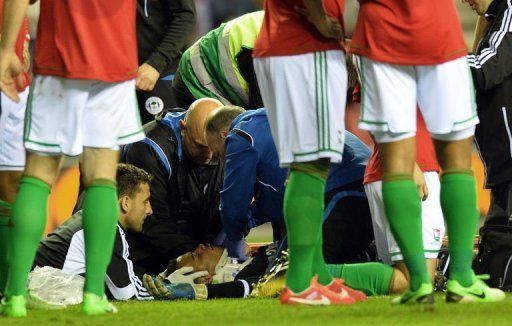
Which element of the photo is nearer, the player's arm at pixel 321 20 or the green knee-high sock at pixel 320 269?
the player's arm at pixel 321 20

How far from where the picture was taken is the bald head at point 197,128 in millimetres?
5785

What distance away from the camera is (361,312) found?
3.75 meters

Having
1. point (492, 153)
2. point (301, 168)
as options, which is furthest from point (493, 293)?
point (492, 153)

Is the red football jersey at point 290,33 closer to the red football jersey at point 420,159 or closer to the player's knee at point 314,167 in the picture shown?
the player's knee at point 314,167

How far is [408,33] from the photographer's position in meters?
3.81

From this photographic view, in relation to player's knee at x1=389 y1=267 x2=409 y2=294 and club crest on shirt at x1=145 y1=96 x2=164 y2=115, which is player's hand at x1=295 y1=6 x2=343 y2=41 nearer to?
player's knee at x1=389 y1=267 x2=409 y2=294

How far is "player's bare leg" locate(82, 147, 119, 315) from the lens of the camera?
379 centimetres

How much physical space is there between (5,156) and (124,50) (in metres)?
0.86

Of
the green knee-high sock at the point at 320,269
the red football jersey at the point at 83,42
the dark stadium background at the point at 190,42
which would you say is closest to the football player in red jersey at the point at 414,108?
the green knee-high sock at the point at 320,269

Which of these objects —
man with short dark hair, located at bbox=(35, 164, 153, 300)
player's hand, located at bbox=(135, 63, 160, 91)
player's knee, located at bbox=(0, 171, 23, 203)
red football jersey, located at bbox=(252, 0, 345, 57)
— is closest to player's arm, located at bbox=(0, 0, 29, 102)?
player's knee, located at bbox=(0, 171, 23, 203)

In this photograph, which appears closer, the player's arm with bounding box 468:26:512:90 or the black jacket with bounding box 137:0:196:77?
the player's arm with bounding box 468:26:512:90

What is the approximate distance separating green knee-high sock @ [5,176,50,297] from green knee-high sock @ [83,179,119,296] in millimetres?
168

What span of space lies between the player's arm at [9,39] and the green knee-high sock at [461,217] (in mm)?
1552

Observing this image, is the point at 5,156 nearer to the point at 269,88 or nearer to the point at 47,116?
the point at 47,116
